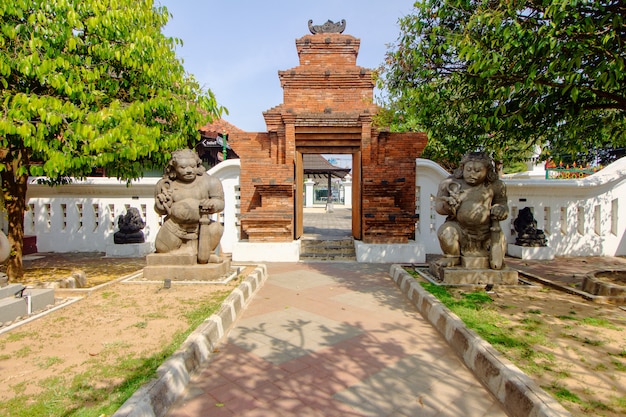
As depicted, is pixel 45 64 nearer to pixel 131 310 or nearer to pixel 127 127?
pixel 127 127

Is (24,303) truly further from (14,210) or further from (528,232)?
(528,232)

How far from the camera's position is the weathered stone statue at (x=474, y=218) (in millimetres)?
5785

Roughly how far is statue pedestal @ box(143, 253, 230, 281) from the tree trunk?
215cm

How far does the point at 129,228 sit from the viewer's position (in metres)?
9.05

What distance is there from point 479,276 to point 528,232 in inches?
155

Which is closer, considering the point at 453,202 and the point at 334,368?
the point at 334,368

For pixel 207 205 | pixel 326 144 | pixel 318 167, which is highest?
pixel 318 167

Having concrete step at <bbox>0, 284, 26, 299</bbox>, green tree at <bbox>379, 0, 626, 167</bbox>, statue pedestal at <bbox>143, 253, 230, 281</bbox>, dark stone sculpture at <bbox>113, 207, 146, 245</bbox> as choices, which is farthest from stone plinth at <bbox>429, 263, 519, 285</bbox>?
dark stone sculpture at <bbox>113, 207, 146, 245</bbox>

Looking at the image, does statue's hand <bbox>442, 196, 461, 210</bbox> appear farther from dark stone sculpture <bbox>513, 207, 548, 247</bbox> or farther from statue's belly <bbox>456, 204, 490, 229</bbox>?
dark stone sculpture <bbox>513, 207, 548, 247</bbox>

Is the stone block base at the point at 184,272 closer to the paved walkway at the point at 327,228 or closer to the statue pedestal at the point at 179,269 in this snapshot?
the statue pedestal at the point at 179,269

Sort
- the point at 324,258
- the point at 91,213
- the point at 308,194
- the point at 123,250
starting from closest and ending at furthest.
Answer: the point at 324,258 < the point at 123,250 < the point at 91,213 < the point at 308,194

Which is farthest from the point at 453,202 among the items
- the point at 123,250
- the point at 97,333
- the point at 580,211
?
the point at 123,250

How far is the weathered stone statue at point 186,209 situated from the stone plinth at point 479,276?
3911 millimetres

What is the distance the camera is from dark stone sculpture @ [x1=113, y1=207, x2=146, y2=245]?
903 cm
